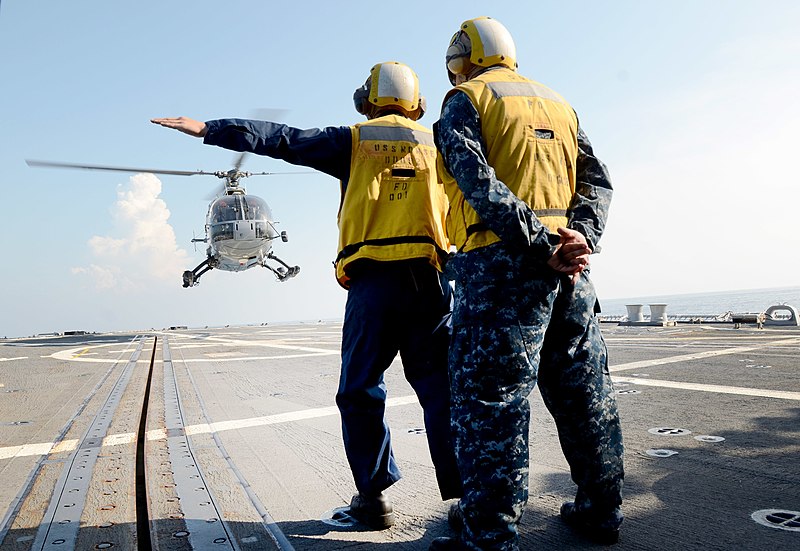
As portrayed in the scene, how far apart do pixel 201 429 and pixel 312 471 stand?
54.8 inches

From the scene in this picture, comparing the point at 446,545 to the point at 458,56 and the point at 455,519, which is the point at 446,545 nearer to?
the point at 455,519

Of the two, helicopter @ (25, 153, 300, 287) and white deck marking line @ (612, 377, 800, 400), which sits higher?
helicopter @ (25, 153, 300, 287)

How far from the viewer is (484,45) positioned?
2.07 m

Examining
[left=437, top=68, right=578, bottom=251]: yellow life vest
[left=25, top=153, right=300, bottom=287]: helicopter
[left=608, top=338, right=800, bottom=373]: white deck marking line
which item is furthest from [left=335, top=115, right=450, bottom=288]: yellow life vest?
[left=25, top=153, right=300, bottom=287]: helicopter

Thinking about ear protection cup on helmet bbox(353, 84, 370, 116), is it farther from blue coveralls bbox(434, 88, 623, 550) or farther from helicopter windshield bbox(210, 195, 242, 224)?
helicopter windshield bbox(210, 195, 242, 224)

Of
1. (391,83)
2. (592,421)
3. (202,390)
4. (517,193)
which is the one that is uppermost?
(391,83)

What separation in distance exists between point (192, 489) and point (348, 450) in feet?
2.67

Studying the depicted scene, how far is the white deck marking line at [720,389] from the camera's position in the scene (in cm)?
400

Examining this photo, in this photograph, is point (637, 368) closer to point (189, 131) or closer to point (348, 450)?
point (348, 450)

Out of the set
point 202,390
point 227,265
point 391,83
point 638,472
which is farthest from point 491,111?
point 227,265

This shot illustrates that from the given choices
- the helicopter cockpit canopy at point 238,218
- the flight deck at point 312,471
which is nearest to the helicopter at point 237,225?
the helicopter cockpit canopy at point 238,218

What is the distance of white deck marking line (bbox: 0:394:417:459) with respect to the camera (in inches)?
130

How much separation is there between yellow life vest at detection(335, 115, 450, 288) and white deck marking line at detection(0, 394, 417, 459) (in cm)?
202

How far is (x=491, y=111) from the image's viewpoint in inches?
73.1
